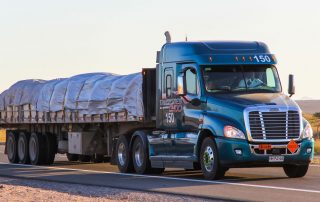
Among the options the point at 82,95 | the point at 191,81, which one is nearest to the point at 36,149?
the point at 82,95

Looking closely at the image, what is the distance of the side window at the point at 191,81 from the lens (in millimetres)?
21422

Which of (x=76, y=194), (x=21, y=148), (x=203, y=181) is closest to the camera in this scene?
(x=76, y=194)

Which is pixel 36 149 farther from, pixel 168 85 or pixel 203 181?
pixel 203 181

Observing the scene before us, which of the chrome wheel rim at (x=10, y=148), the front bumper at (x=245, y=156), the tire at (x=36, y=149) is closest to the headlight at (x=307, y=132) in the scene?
the front bumper at (x=245, y=156)

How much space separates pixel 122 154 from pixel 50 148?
676 centimetres

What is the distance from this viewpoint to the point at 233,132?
19984 mm

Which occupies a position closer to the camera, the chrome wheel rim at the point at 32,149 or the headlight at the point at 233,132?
the headlight at the point at 233,132

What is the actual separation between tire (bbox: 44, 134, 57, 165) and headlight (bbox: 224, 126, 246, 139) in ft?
40.4

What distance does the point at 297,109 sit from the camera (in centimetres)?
2027

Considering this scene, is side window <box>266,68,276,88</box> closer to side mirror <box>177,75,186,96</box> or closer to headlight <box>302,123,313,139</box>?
headlight <box>302,123,313,139</box>

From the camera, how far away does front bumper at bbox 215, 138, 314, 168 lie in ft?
65.2

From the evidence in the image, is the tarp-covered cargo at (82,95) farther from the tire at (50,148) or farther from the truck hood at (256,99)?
the truck hood at (256,99)

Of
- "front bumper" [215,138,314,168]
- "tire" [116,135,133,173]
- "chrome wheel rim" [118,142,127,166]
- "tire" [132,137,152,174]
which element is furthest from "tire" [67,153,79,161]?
"front bumper" [215,138,314,168]

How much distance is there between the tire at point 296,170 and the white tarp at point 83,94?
4477 mm
